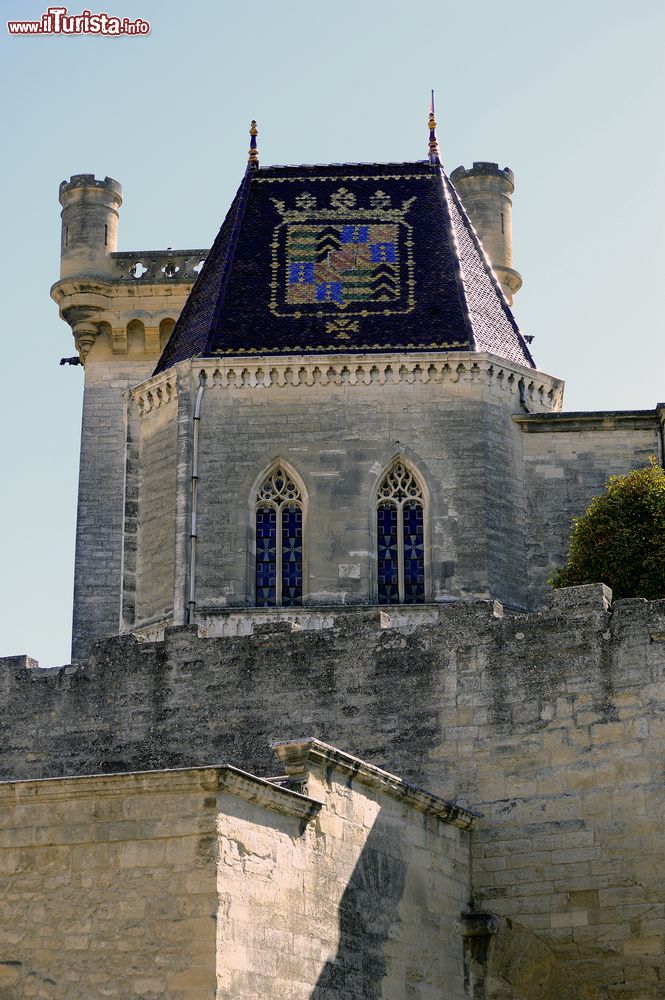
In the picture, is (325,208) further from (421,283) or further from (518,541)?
(518,541)

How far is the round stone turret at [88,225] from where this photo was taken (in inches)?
1576

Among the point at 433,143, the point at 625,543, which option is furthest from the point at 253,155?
the point at 625,543

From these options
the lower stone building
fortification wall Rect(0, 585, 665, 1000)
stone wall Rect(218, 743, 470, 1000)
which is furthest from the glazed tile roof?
the lower stone building

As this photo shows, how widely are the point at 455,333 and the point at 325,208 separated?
3.70 m

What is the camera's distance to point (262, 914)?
15680 millimetres

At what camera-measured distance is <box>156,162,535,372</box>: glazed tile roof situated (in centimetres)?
3262

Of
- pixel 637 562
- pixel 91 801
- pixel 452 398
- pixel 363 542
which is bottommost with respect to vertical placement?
pixel 91 801

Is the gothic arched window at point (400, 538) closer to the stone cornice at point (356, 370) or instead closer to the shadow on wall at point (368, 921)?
the stone cornice at point (356, 370)

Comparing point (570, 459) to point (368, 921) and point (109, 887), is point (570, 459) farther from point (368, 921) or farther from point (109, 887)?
point (109, 887)

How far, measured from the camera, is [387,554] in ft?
102

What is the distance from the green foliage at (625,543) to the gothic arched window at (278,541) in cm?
604

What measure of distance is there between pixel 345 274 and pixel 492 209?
7642mm

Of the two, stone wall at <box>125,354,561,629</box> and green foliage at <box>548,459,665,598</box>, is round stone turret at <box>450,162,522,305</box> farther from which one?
green foliage at <box>548,459,665,598</box>

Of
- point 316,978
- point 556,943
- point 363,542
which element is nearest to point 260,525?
point 363,542
